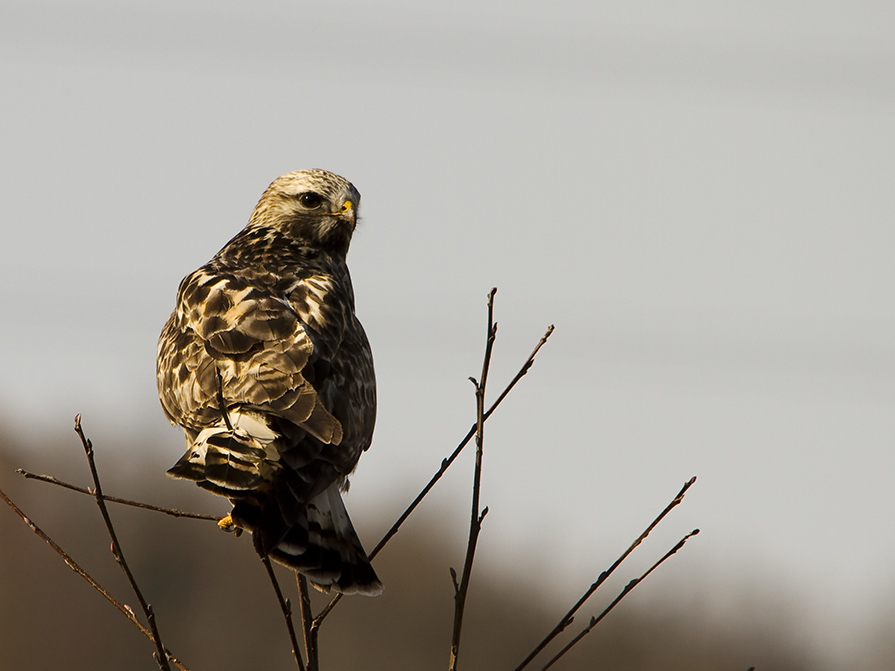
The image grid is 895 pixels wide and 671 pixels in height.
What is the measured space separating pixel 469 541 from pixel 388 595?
1836 inches

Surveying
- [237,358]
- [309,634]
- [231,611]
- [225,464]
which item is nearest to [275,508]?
[225,464]

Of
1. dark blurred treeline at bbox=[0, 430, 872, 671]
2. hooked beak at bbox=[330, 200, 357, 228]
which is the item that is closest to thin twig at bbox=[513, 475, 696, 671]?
hooked beak at bbox=[330, 200, 357, 228]

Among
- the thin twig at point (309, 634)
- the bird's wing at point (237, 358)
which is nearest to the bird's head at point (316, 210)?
the bird's wing at point (237, 358)

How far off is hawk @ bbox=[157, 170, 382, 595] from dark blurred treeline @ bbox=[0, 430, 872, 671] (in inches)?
1415

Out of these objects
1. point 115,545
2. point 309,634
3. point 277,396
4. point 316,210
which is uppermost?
point 316,210

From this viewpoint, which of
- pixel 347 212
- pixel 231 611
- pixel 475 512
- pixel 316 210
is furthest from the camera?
pixel 231 611

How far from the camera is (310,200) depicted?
7.04 meters

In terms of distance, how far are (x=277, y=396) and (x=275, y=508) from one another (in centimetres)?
55

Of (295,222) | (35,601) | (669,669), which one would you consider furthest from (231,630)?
(295,222)

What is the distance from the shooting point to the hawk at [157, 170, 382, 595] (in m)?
4.62

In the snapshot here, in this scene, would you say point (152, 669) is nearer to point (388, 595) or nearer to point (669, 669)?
point (388, 595)

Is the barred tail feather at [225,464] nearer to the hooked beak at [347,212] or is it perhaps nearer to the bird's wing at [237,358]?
the bird's wing at [237,358]

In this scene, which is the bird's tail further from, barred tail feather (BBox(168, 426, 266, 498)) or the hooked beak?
the hooked beak

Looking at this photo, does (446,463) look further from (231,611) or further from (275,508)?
(231,611)
